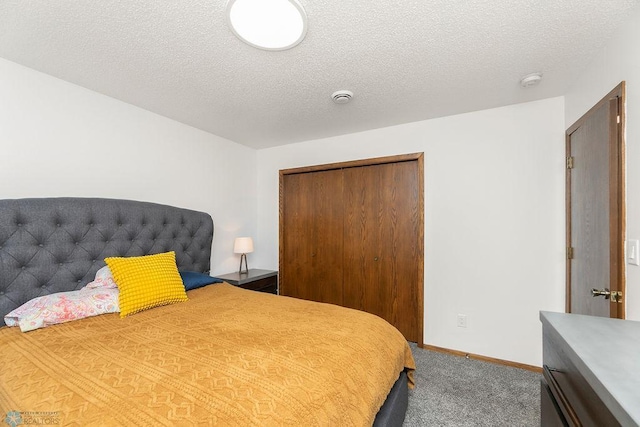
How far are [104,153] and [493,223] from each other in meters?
3.43

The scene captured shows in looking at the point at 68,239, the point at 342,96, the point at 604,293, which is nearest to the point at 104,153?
the point at 68,239

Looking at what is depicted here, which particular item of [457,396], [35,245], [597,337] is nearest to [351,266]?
[457,396]

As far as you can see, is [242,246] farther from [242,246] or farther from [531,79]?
[531,79]

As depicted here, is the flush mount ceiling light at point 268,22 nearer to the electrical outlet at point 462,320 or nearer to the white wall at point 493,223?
the white wall at point 493,223

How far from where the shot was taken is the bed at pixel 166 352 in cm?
87

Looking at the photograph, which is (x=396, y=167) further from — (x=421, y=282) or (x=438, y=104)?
(x=421, y=282)

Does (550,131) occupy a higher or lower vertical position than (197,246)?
higher

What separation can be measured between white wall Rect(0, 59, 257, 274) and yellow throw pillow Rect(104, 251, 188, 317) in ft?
2.45

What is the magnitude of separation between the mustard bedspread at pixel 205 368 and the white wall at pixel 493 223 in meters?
1.22

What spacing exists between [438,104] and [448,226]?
115 centimetres

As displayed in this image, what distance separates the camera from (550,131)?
90.7 inches

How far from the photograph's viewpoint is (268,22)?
4.77 feet

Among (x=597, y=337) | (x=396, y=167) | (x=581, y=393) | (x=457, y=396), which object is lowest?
A: (x=457, y=396)

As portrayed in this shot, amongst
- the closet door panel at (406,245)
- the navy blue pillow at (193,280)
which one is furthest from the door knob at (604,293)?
the navy blue pillow at (193,280)
